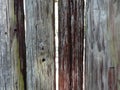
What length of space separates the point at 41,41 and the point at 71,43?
166 millimetres

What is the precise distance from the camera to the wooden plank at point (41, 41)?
1727 millimetres

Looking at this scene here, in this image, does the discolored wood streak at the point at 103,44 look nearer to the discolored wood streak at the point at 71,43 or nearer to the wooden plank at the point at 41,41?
the discolored wood streak at the point at 71,43

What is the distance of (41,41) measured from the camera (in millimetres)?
1740

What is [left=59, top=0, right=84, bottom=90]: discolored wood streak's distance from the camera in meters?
1.71

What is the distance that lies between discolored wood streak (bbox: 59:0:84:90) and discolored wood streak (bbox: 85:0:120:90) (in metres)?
0.04

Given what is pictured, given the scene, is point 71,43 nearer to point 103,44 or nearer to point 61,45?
point 61,45

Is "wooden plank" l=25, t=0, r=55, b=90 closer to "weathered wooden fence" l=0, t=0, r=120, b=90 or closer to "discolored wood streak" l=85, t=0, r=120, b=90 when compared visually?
"weathered wooden fence" l=0, t=0, r=120, b=90

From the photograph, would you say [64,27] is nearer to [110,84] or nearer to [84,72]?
[84,72]

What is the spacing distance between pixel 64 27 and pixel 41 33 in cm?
13

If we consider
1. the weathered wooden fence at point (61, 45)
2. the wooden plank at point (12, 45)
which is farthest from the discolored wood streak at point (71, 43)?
the wooden plank at point (12, 45)

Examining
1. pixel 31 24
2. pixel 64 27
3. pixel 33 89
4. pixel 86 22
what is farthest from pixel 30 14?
pixel 33 89

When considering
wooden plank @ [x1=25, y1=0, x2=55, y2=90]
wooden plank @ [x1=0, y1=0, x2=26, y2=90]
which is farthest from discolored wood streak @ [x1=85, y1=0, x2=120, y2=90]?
wooden plank @ [x1=0, y1=0, x2=26, y2=90]

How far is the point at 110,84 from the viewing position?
1.70 m

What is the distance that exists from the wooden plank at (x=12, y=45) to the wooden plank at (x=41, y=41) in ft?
0.14
